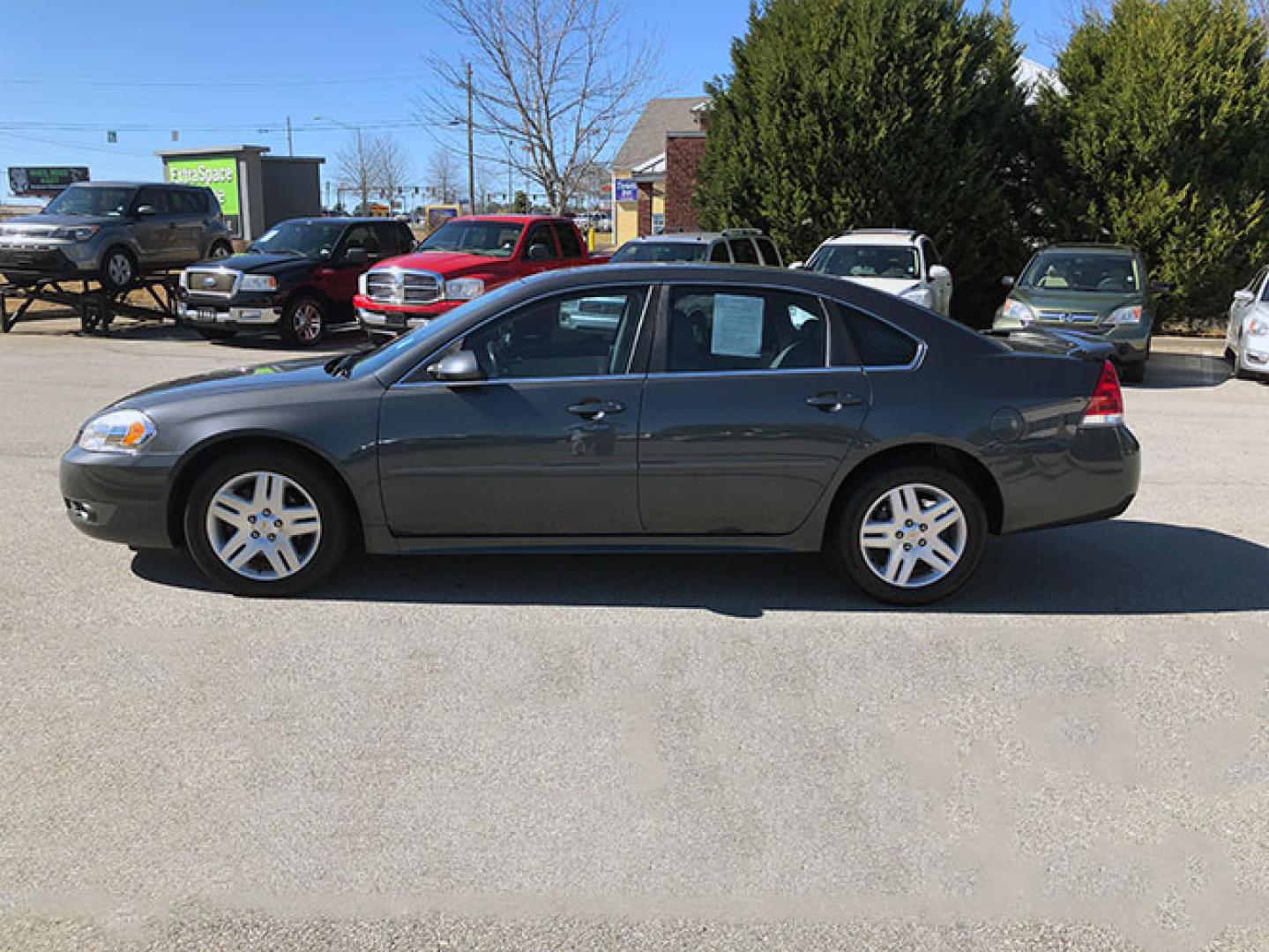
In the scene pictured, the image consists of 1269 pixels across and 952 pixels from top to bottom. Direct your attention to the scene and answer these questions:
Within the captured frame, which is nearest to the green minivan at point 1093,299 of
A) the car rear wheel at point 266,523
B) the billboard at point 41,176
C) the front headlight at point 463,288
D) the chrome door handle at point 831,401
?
the front headlight at point 463,288

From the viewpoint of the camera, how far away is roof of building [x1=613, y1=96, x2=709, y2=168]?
49031 millimetres

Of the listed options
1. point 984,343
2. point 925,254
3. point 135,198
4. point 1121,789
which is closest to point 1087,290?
point 925,254

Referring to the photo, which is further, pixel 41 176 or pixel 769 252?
pixel 41 176

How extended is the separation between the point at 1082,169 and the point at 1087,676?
53.3 feet

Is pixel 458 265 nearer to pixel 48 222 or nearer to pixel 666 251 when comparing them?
pixel 666 251

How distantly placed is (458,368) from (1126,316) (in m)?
10.9

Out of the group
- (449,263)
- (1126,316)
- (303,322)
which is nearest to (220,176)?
(303,322)

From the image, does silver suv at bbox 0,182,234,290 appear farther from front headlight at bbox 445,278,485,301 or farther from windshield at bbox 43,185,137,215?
front headlight at bbox 445,278,485,301

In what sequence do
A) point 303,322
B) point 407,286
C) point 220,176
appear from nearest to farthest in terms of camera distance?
point 407,286 → point 303,322 → point 220,176

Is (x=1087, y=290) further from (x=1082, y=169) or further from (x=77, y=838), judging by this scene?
(x=77, y=838)

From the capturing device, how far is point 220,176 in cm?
3309

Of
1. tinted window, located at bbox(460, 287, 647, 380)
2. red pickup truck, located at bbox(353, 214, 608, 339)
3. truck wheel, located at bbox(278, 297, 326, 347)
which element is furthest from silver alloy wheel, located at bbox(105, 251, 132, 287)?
tinted window, located at bbox(460, 287, 647, 380)

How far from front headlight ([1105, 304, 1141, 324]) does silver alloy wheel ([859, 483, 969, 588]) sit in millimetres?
9360

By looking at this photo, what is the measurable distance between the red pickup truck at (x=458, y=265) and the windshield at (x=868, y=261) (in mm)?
3530
